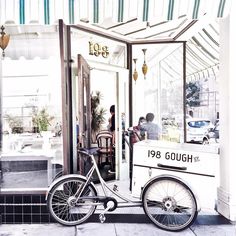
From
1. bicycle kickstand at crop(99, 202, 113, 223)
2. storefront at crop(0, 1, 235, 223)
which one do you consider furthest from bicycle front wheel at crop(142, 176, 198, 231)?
storefront at crop(0, 1, 235, 223)

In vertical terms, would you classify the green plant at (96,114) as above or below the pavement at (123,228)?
above

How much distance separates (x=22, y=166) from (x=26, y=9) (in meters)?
2.42

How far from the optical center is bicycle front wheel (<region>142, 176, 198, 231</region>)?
414 cm

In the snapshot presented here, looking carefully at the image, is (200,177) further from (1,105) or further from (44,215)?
(1,105)

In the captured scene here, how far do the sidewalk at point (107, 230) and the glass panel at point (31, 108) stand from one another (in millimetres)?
777

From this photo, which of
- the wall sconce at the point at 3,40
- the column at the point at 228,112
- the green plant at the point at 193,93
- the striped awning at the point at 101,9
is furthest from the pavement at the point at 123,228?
the green plant at the point at 193,93

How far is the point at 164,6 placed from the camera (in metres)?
3.52

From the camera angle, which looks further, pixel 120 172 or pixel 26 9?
pixel 120 172

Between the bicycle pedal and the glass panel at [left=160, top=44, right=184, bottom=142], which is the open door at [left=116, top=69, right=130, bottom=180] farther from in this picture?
the bicycle pedal

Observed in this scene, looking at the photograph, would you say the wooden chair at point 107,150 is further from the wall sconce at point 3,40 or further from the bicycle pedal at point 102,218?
the wall sconce at point 3,40

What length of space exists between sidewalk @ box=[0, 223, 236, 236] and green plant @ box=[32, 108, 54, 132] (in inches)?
56.2

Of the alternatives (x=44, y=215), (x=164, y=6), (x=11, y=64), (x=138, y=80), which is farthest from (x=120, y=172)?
(x=164, y=6)

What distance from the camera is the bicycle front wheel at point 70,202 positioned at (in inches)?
171

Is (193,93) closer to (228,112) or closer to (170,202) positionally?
(228,112)
